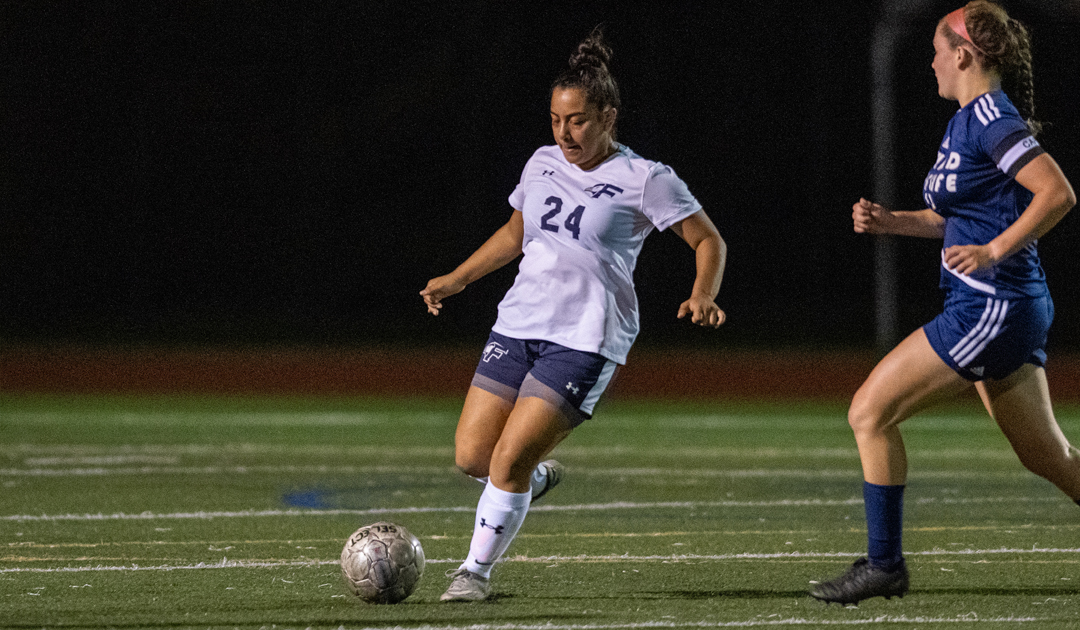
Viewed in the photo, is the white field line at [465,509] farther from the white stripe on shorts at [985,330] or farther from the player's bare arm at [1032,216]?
the player's bare arm at [1032,216]

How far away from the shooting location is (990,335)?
4.80 m

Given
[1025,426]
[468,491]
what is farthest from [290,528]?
[1025,426]

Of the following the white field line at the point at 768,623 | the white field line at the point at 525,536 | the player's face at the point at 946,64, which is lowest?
the white field line at the point at 525,536

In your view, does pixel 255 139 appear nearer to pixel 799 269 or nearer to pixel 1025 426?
pixel 799 269

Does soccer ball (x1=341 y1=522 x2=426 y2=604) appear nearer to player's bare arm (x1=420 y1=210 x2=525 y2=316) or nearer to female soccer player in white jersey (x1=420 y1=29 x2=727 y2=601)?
female soccer player in white jersey (x1=420 y1=29 x2=727 y2=601)

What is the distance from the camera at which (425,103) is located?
25188 mm

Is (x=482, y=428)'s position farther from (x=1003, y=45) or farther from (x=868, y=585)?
(x=1003, y=45)

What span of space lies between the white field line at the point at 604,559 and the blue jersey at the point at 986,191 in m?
1.88

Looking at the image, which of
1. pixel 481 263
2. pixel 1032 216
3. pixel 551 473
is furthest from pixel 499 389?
pixel 1032 216

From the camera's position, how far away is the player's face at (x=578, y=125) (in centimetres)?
513

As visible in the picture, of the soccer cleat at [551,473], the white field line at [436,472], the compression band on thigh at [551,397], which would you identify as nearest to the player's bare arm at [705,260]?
the compression band on thigh at [551,397]

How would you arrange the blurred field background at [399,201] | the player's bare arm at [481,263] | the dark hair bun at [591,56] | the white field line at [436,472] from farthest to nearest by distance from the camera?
the blurred field background at [399,201] < the white field line at [436,472] < the player's bare arm at [481,263] < the dark hair bun at [591,56]

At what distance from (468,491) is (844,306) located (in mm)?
16874

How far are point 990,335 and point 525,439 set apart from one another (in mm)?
1684
